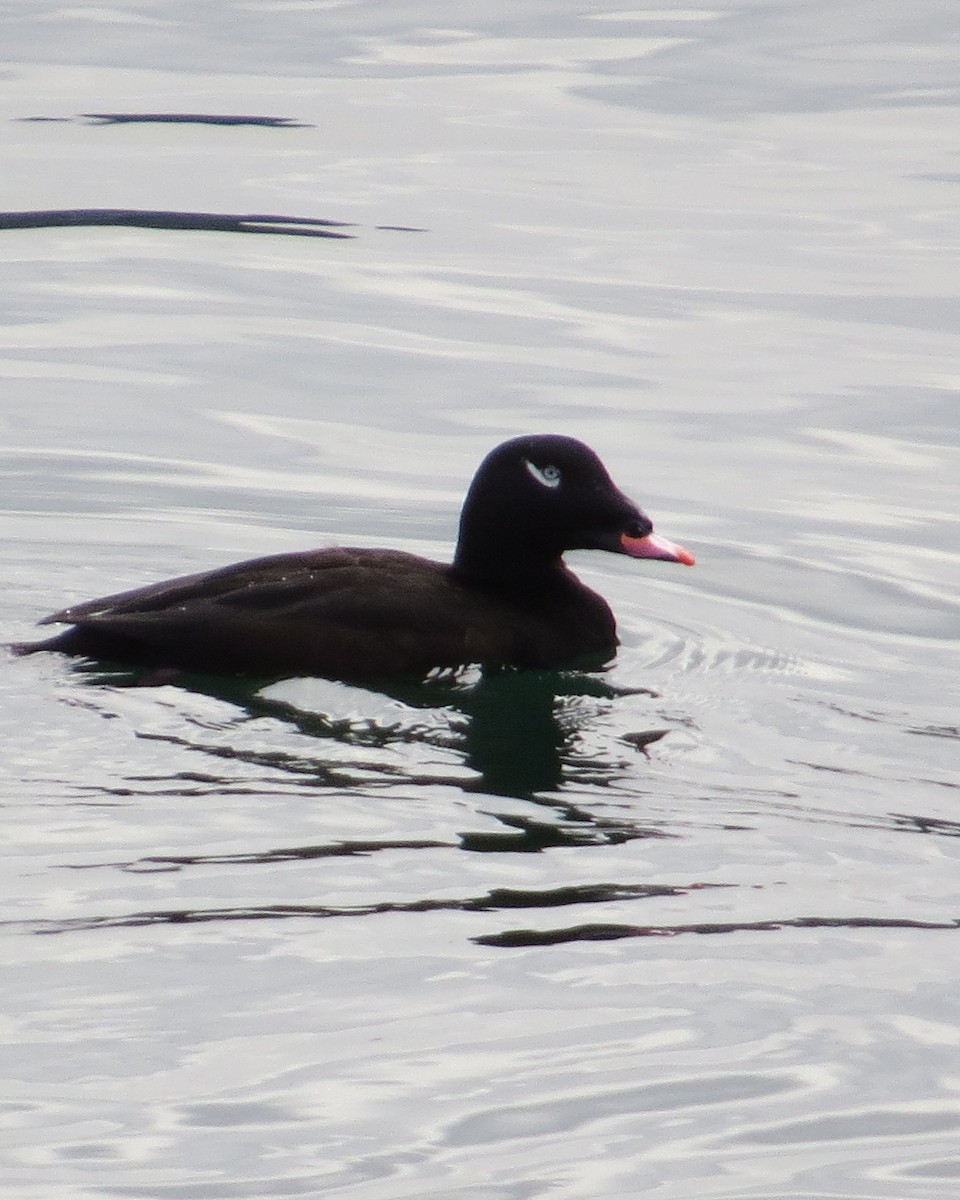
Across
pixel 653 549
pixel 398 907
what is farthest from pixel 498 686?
pixel 398 907

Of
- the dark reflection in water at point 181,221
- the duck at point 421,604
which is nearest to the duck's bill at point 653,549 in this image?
the duck at point 421,604

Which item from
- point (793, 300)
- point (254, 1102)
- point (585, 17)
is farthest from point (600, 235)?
point (254, 1102)

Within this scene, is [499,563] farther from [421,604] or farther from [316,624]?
[316,624]

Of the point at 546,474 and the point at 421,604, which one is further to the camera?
the point at 546,474

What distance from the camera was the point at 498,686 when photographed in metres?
7.68

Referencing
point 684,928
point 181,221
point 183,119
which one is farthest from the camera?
point 183,119

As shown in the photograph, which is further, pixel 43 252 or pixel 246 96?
pixel 246 96

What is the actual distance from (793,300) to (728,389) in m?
1.86

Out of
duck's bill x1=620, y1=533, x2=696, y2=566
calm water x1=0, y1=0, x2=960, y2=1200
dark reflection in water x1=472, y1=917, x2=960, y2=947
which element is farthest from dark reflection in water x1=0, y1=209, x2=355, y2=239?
dark reflection in water x1=472, y1=917, x2=960, y2=947

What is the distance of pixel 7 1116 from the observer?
464cm

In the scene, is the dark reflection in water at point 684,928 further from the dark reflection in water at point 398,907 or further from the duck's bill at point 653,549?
the duck's bill at point 653,549

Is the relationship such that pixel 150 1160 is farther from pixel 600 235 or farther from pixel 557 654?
pixel 600 235

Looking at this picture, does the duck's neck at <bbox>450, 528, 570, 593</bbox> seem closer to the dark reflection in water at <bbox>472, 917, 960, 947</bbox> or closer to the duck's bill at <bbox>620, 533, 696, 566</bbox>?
the duck's bill at <bbox>620, 533, 696, 566</bbox>

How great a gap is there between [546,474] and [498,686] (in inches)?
34.4
